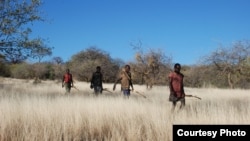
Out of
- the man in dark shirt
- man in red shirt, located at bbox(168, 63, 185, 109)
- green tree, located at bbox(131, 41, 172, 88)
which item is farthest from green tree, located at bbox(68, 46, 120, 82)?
man in red shirt, located at bbox(168, 63, 185, 109)

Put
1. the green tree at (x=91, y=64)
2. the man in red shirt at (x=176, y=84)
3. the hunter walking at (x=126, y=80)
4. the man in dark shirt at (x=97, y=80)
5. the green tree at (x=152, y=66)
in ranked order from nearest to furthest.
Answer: the man in red shirt at (x=176, y=84) → the hunter walking at (x=126, y=80) → the man in dark shirt at (x=97, y=80) → the green tree at (x=152, y=66) → the green tree at (x=91, y=64)

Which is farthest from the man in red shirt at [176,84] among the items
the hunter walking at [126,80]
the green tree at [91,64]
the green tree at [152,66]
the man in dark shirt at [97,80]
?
the green tree at [91,64]

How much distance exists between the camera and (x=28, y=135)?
26.1 ft

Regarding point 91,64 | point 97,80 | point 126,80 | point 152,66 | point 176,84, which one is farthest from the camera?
point 91,64

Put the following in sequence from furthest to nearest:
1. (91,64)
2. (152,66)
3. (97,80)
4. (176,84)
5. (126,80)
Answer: (91,64)
(152,66)
(97,80)
(126,80)
(176,84)

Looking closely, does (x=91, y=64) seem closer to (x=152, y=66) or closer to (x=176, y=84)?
(x=152, y=66)

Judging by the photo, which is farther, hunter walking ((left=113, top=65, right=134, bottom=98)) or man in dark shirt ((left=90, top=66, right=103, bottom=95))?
man in dark shirt ((left=90, top=66, right=103, bottom=95))

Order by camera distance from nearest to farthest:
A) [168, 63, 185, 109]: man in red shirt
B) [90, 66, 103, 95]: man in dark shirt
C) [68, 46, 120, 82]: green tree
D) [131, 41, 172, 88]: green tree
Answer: [168, 63, 185, 109]: man in red shirt → [90, 66, 103, 95]: man in dark shirt → [131, 41, 172, 88]: green tree → [68, 46, 120, 82]: green tree

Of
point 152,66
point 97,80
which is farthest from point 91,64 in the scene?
point 97,80

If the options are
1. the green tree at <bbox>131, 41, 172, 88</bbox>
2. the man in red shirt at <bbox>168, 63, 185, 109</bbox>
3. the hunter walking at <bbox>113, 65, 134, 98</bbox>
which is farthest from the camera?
the green tree at <bbox>131, 41, 172, 88</bbox>

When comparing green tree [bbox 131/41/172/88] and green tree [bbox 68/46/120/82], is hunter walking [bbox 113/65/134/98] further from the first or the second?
green tree [bbox 68/46/120/82]

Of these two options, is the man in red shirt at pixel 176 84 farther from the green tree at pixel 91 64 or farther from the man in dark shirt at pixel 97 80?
the green tree at pixel 91 64

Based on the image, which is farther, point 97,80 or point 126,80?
point 97,80

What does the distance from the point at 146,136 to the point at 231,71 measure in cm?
3824
